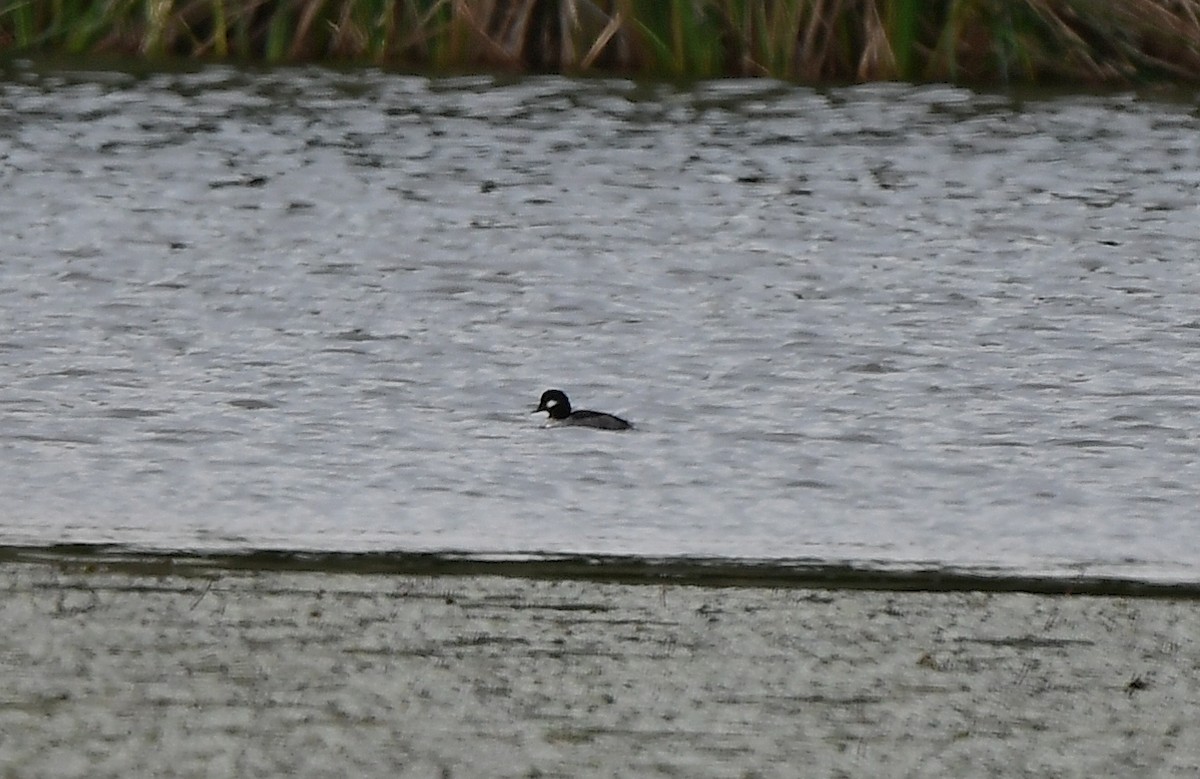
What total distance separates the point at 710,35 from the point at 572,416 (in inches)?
189

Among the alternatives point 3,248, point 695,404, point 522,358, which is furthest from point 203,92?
point 695,404

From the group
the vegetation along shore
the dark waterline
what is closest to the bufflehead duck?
the dark waterline

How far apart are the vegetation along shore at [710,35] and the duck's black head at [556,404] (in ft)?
14.7

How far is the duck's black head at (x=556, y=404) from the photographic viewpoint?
160 inches

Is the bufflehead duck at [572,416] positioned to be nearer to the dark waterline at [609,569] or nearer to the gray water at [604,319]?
the gray water at [604,319]

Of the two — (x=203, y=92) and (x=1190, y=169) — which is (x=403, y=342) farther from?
(x=203, y=92)

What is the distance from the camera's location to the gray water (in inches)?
137

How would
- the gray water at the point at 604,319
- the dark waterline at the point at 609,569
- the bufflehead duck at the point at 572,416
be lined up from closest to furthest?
the dark waterline at the point at 609,569, the gray water at the point at 604,319, the bufflehead duck at the point at 572,416

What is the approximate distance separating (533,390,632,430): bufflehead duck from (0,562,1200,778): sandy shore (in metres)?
1.06

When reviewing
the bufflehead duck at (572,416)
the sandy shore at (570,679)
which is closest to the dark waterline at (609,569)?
the sandy shore at (570,679)

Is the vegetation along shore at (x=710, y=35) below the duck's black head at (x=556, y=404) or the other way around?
below

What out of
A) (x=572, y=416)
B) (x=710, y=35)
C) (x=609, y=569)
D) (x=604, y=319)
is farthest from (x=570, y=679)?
(x=710, y=35)

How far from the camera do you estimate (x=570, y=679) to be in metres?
2.58

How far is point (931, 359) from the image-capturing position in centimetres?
475
